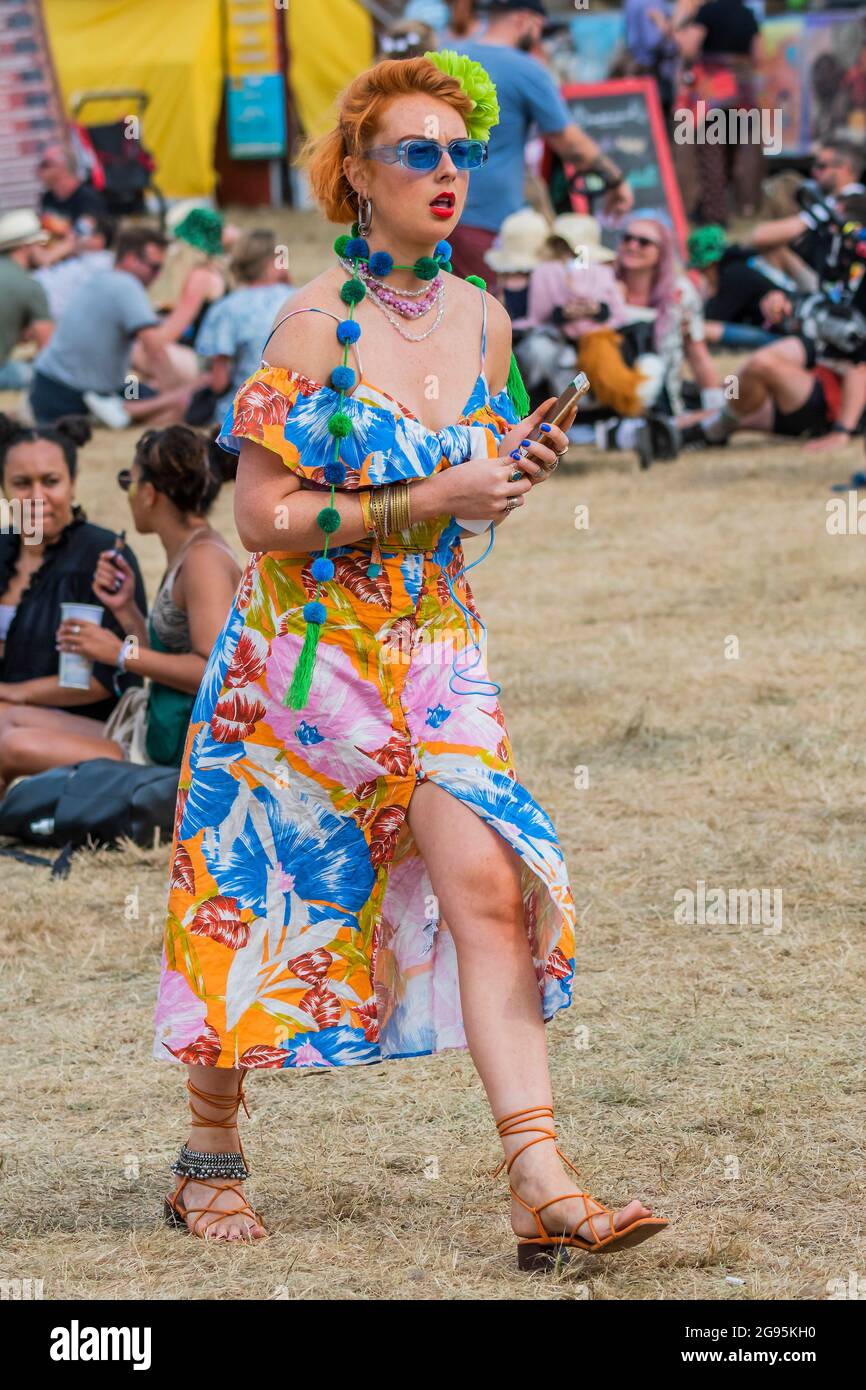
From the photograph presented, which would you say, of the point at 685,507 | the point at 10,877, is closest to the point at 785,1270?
the point at 10,877

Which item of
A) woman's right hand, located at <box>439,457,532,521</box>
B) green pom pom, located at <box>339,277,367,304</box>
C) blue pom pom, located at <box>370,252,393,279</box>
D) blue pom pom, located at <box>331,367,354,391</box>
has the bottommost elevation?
woman's right hand, located at <box>439,457,532,521</box>

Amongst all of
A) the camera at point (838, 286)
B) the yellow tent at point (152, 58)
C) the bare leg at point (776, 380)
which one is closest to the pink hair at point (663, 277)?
the bare leg at point (776, 380)

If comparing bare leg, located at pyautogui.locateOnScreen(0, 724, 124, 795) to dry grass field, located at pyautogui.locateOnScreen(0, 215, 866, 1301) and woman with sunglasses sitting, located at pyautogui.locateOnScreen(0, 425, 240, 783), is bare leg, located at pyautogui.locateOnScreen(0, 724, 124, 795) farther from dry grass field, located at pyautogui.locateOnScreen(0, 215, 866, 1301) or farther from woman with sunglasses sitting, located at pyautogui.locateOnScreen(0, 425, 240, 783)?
dry grass field, located at pyautogui.locateOnScreen(0, 215, 866, 1301)

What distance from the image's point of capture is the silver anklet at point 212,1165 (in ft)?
10.7

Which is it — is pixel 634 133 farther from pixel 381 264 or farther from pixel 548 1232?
pixel 548 1232

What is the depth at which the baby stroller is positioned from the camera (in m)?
19.0

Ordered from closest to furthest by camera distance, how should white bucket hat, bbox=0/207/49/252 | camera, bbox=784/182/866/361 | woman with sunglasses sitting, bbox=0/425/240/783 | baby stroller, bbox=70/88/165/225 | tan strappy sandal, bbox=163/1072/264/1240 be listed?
tan strappy sandal, bbox=163/1072/264/1240, woman with sunglasses sitting, bbox=0/425/240/783, camera, bbox=784/182/866/361, white bucket hat, bbox=0/207/49/252, baby stroller, bbox=70/88/165/225

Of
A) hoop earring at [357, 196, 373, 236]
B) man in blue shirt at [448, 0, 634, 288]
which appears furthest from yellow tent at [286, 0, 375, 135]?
hoop earring at [357, 196, 373, 236]

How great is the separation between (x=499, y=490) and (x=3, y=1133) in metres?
1.68

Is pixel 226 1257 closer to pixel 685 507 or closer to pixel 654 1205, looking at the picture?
pixel 654 1205

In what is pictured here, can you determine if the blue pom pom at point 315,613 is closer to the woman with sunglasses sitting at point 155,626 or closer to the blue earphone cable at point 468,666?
the blue earphone cable at point 468,666

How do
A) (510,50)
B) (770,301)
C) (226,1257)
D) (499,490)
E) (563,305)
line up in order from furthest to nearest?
(770,301) → (563,305) → (510,50) → (226,1257) → (499,490)

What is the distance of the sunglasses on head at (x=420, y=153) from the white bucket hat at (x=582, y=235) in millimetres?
8255

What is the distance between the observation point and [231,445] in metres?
3.02
